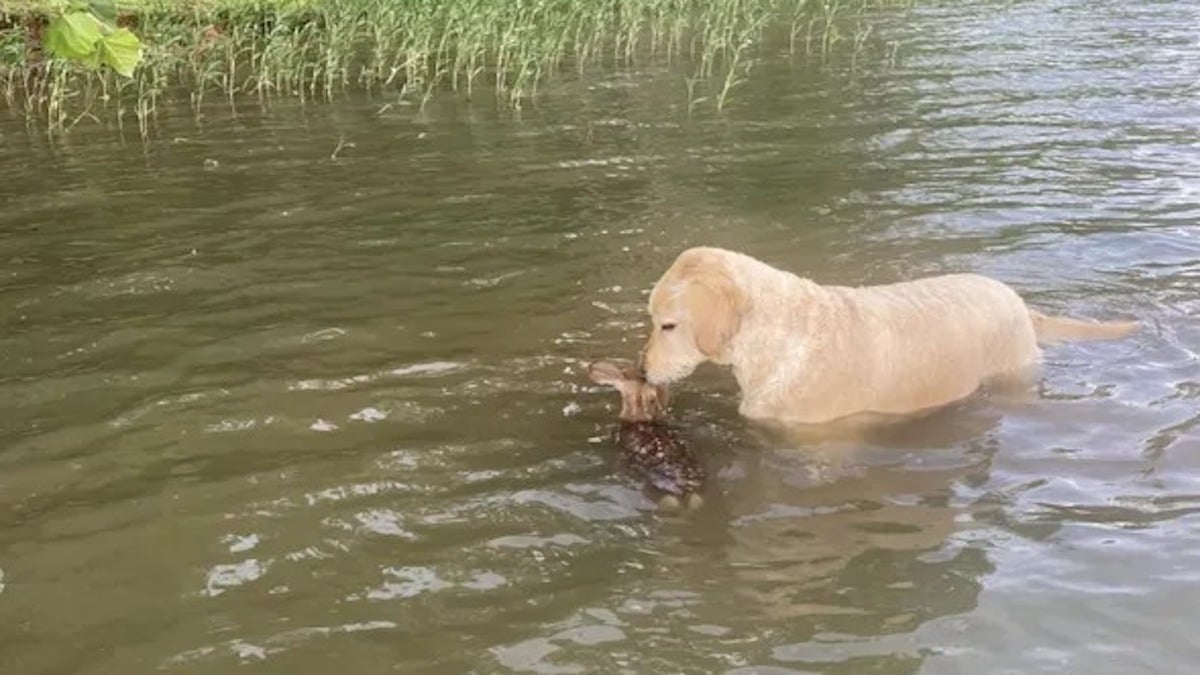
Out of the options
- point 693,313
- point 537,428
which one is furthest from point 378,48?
point 693,313

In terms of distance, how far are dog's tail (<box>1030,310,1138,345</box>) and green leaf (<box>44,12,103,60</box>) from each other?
20.1 ft

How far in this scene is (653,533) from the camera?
5.80m

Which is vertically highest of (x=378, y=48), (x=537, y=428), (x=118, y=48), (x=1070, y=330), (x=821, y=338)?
(x=378, y=48)

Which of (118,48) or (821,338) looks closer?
(118,48)

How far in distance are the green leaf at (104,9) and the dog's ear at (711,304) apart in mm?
3801

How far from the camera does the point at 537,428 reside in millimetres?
7047

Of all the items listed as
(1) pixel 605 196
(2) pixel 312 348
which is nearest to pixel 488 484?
(2) pixel 312 348

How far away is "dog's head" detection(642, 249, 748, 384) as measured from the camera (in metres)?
6.39

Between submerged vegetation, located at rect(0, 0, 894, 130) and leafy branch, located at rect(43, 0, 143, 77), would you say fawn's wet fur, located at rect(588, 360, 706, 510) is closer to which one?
leafy branch, located at rect(43, 0, 143, 77)

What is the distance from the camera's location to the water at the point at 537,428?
506 centimetres

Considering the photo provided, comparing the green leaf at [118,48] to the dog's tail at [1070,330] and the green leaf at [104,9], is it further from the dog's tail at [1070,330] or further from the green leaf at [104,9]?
the dog's tail at [1070,330]

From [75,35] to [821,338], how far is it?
463 centimetres

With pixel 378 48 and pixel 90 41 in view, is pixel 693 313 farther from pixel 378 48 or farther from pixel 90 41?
pixel 378 48

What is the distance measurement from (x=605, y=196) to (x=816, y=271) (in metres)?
3.03
